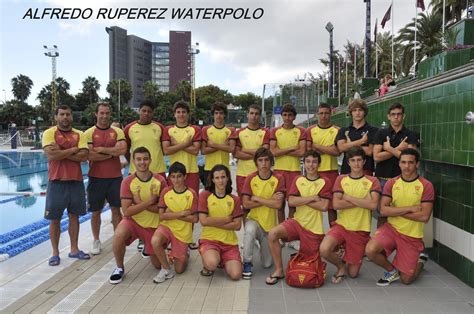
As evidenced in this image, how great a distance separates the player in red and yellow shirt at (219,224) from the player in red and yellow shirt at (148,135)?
126 cm

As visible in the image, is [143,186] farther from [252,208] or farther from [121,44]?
[121,44]

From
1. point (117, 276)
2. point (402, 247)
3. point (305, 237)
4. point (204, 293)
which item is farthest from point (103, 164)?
point (402, 247)

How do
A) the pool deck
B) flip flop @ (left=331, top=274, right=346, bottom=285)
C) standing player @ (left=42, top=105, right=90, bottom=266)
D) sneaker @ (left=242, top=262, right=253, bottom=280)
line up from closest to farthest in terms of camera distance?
the pool deck, flip flop @ (left=331, top=274, right=346, bottom=285), sneaker @ (left=242, top=262, right=253, bottom=280), standing player @ (left=42, top=105, right=90, bottom=266)

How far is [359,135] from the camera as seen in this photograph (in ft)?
17.4

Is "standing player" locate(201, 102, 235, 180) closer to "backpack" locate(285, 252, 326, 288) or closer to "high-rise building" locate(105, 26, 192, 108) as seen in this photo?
"backpack" locate(285, 252, 326, 288)

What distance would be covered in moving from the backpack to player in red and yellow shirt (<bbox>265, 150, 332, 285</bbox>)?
0.62ft

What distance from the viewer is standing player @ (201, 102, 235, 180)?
227 inches

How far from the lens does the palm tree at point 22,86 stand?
75062 mm

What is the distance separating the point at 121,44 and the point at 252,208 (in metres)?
129

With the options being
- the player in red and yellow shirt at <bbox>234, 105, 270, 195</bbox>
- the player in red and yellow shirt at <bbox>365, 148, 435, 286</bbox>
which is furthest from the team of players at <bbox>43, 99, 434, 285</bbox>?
the player in red and yellow shirt at <bbox>234, 105, 270, 195</bbox>

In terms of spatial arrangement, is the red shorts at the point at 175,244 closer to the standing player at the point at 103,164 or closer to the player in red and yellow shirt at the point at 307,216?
the player in red and yellow shirt at the point at 307,216

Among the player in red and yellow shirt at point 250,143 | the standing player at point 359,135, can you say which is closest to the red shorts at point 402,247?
the standing player at point 359,135

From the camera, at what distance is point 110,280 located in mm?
4531

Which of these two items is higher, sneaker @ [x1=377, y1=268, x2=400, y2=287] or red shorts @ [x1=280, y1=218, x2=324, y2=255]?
red shorts @ [x1=280, y1=218, x2=324, y2=255]
